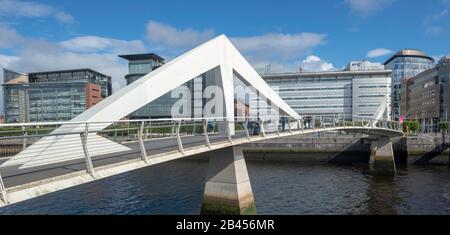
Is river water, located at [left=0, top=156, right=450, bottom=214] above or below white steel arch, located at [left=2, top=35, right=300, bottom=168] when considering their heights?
below

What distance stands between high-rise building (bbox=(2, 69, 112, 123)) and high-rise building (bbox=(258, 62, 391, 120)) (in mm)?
51819

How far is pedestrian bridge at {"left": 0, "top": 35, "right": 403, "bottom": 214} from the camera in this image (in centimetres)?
783

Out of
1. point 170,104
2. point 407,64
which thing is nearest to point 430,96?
point 407,64

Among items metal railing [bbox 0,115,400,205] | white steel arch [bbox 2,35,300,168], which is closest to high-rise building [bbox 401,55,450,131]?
metal railing [bbox 0,115,400,205]

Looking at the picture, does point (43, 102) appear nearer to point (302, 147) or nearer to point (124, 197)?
point (302, 147)

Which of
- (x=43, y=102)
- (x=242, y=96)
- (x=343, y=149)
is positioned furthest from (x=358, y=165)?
(x=43, y=102)

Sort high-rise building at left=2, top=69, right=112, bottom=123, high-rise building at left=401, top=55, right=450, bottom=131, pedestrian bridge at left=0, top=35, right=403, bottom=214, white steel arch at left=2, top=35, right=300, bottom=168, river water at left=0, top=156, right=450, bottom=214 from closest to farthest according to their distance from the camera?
pedestrian bridge at left=0, top=35, right=403, bottom=214, white steel arch at left=2, top=35, right=300, bottom=168, river water at left=0, top=156, right=450, bottom=214, high-rise building at left=401, top=55, right=450, bottom=131, high-rise building at left=2, top=69, right=112, bottom=123

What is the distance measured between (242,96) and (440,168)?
7446cm

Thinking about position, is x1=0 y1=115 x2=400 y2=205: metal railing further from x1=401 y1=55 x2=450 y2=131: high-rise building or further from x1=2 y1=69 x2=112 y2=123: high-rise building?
x1=2 y1=69 x2=112 y2=123: high-rise building

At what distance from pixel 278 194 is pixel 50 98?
102817 mm

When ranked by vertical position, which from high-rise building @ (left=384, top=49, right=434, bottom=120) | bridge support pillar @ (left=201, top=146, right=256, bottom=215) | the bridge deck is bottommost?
bridge support pillar @ (left=201, top=146, right=256, bottom=215)

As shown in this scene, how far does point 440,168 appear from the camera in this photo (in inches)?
1395

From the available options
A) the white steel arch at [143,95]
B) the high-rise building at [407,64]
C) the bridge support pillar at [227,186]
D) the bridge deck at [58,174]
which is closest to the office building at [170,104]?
the white steel arch at [143,95]

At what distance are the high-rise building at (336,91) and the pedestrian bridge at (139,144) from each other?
9139 centimetres
